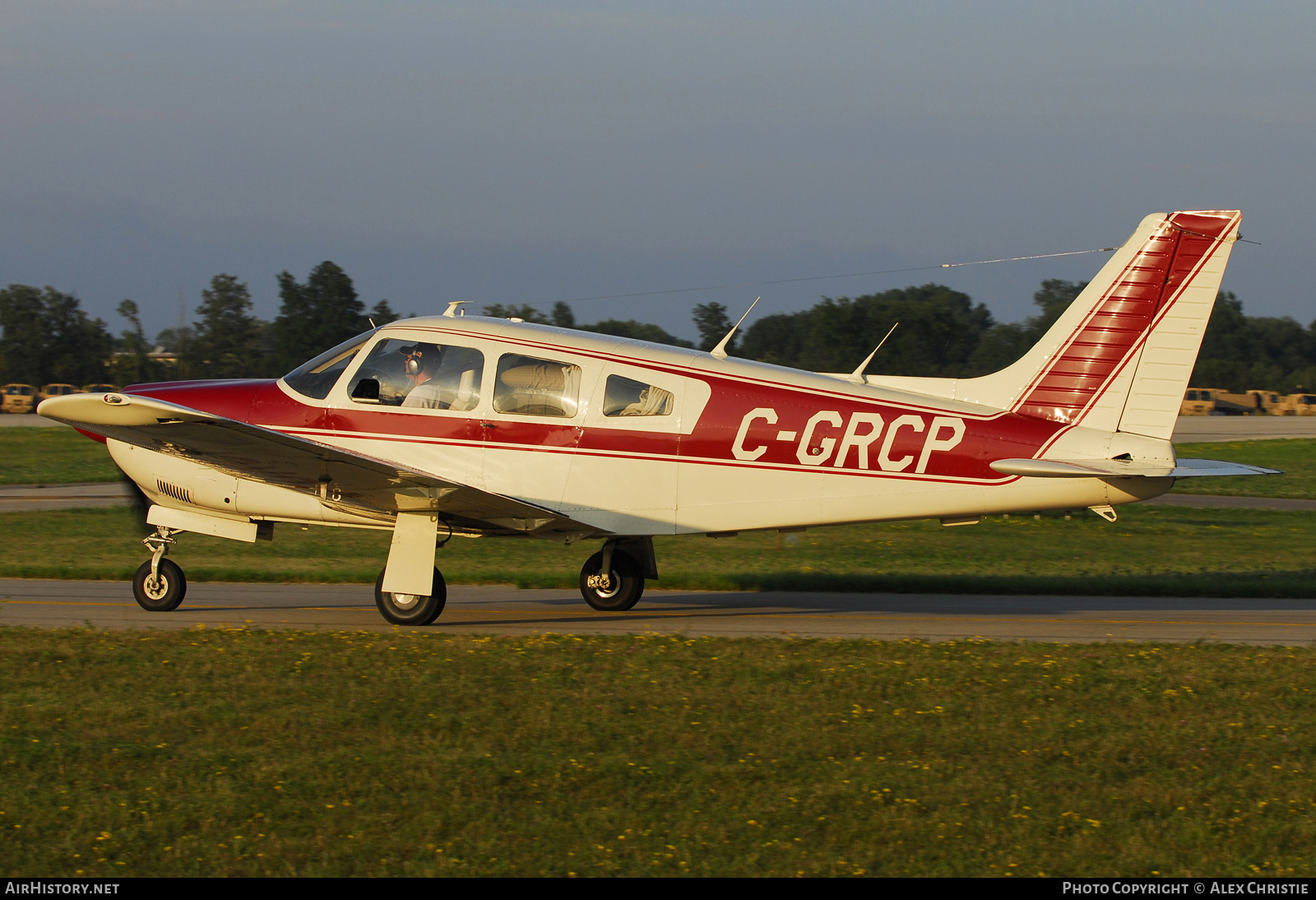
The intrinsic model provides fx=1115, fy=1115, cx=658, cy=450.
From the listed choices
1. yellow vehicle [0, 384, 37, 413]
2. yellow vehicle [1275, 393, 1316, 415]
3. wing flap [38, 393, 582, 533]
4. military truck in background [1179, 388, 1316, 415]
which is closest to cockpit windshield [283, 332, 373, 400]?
wing flap [38, 393, 582, 533]

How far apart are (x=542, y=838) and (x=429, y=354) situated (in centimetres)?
581

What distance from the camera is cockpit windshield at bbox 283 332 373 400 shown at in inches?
396

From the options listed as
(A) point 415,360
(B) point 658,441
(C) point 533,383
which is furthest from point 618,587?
(A) point 415,360

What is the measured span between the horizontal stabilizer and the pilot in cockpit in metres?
4.87

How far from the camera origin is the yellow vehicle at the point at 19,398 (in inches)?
2237

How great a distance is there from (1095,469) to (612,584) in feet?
15.0

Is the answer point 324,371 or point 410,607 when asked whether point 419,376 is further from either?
point 410,607

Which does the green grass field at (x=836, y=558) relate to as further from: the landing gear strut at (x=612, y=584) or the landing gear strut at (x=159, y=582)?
the landing gear strut at (x=159, y=582)

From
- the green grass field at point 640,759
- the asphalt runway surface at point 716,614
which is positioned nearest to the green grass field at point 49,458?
the asphalt runway surface at point 716,614

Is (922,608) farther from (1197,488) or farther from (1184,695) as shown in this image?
(1197,488)

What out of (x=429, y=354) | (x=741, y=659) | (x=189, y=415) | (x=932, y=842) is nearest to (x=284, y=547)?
(x=429, y=354)

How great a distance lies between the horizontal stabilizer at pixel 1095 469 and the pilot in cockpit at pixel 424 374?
16.0 ft

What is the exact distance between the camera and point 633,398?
9.69m
